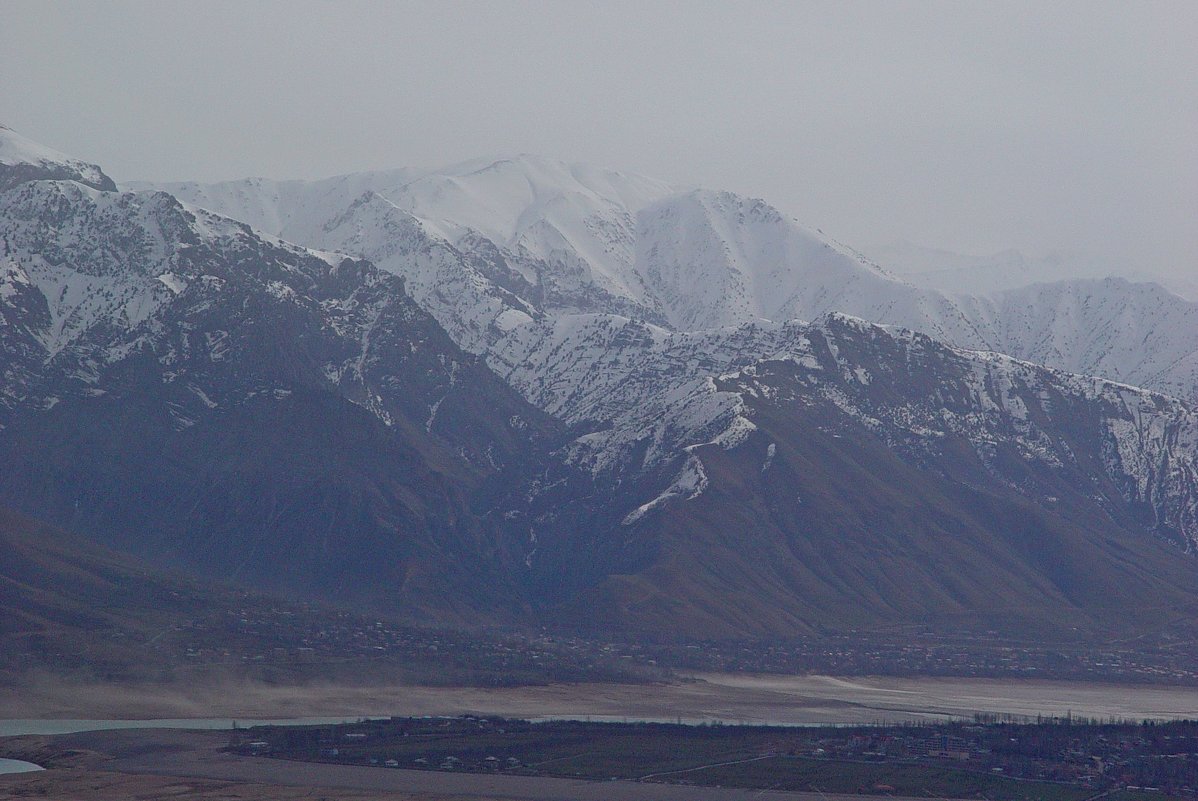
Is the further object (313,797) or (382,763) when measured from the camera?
(382,763)

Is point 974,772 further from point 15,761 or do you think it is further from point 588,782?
point 15,761

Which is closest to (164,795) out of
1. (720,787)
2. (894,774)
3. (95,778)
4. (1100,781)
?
(95,778)

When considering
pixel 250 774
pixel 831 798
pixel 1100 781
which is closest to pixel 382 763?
pixel 250 774

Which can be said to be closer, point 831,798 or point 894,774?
point 831,798

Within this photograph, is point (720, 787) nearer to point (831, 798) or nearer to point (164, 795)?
point (831, 798)

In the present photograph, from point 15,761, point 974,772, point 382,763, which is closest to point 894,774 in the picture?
point 974,772

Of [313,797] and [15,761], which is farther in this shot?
[15,761]

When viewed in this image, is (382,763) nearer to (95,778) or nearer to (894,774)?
(95,778)
